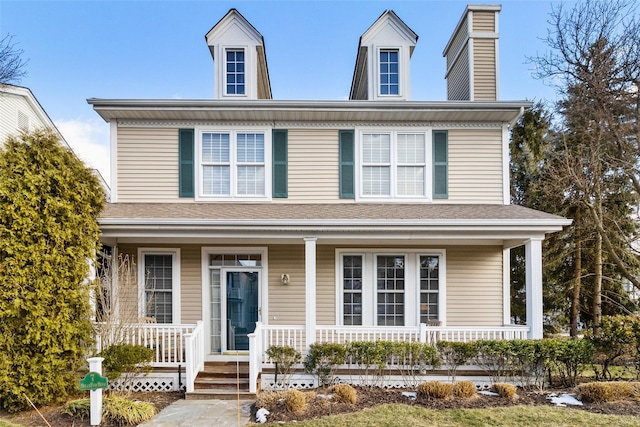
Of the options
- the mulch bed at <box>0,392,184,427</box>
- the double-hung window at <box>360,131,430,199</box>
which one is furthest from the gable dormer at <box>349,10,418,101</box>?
the mulch bed at <box>0,392,184,427</box>

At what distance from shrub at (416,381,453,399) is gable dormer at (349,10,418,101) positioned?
6443mm

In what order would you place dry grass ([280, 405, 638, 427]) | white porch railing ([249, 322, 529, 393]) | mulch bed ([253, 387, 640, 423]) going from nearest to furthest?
dry grass ([280, 405, 638, 427])
mulch bed ([253, 387, 640, 423])
white porch railing ([249, 322, 529, 393])

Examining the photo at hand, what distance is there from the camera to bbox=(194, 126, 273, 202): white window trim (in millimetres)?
9273

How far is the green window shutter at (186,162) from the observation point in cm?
927

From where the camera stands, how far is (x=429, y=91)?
14.0 metres

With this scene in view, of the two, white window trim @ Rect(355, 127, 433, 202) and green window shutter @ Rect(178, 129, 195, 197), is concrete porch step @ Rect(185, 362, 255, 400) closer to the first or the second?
green window shutter @ Rect(178, 129, 195, 197)

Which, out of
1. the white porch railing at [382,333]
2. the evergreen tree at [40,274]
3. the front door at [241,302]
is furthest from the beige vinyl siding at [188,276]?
the evergreen tree at [40,274]

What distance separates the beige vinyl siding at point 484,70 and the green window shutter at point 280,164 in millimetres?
4781

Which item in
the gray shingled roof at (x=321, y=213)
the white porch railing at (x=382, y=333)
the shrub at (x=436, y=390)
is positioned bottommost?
the shrub at (x=436, y=390)

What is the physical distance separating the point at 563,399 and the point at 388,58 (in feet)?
26.3

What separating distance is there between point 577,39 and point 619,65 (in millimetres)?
1330

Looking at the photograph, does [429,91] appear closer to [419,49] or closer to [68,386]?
[419,49]

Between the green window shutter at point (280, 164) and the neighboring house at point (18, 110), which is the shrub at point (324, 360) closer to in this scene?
the green window shutter at point (280, 164)

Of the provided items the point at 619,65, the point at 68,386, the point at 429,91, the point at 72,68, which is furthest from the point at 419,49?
the point at 72,68
